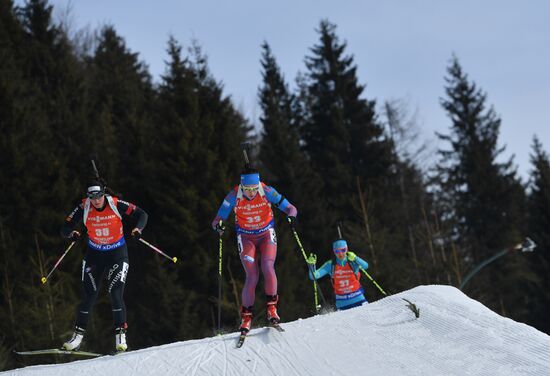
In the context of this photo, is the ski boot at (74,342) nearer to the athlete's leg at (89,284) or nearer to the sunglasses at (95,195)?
the athlete's leg at (89,284)

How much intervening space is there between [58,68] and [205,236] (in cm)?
1403

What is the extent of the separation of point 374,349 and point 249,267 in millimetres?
2339

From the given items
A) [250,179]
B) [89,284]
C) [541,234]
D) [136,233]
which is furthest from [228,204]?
[541,234]

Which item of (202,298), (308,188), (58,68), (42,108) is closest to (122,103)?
(58,68)

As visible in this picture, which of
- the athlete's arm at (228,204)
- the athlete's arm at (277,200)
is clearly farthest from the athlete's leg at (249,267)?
the athlete's arm at (277,200)

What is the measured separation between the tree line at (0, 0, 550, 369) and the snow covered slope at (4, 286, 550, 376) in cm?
1018

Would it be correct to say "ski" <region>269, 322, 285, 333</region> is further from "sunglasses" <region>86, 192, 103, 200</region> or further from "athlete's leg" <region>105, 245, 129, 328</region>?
"sunglasses" <region>86, 192, 103, 200</region>

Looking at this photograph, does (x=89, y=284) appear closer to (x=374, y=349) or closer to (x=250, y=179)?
(x=250, y=179)

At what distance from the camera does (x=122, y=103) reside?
33.5 meters

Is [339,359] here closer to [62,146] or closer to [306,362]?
[306,362]

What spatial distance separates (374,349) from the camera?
6562mm

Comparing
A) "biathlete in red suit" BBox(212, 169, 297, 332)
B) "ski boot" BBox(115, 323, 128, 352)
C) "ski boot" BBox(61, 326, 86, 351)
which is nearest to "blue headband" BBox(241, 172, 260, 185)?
"biathlete in red suit" BBox(212, 169, 297, 332)

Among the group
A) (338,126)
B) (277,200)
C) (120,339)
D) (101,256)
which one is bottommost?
(120,339)

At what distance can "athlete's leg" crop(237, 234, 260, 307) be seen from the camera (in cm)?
817
